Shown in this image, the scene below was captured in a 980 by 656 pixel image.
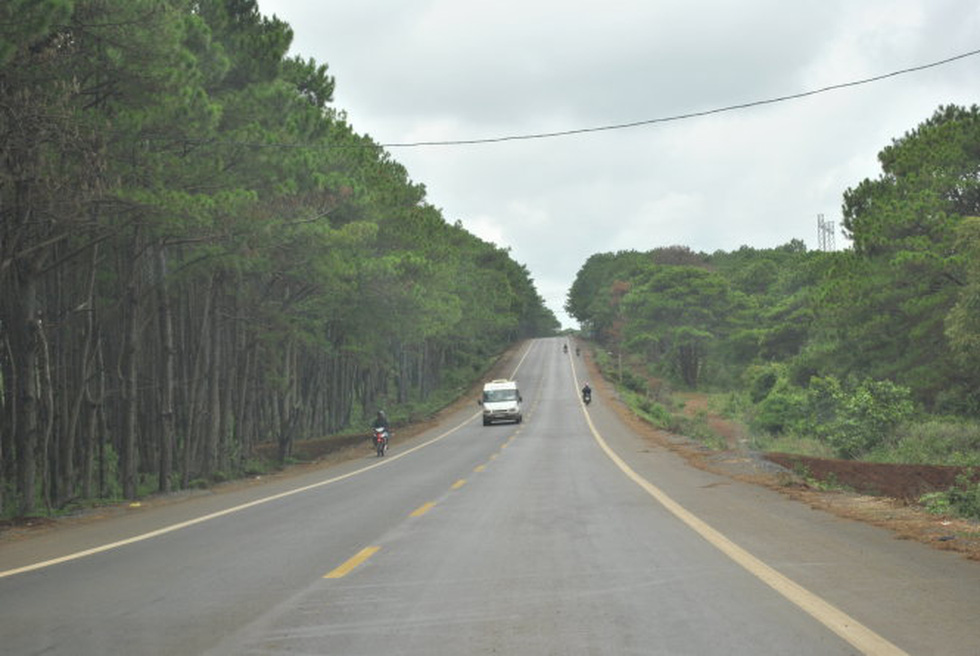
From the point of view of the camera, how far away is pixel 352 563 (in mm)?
8711

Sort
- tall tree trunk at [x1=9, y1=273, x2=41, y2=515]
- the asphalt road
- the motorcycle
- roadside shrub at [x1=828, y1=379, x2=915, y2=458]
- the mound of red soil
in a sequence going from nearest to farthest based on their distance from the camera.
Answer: the asphalt road
tall tree trunk at [x1=9, y1=273, x2=41, y2=515]
the mound of red soil
roadside shrub at [x1=828, y1=379, x2=915, y2=458]
the motorcycle

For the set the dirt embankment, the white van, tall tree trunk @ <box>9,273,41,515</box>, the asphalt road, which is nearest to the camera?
the asphalt road

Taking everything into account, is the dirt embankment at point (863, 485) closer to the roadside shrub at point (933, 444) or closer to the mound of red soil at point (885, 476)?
the mound of red soil at point (885, 476)

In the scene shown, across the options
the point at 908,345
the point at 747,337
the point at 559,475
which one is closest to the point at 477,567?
the point at 559,475

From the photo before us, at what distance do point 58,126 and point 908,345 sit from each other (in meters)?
33.0

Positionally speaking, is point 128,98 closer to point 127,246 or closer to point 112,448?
point 127,246

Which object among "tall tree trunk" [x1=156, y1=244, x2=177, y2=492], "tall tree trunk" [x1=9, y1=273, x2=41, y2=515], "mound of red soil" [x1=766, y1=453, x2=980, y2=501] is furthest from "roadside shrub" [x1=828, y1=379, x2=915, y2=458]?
"tall tree trunk" [x1=9, y1=273, x2=41, y2=515]

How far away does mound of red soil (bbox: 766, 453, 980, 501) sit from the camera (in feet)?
56.0

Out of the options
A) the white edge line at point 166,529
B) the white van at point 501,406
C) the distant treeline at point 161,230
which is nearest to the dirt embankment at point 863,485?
the white edge line at point 166,529

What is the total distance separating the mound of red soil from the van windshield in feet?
98.6

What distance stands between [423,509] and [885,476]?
10002 millimetres

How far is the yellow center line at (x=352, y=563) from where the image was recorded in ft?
26.4

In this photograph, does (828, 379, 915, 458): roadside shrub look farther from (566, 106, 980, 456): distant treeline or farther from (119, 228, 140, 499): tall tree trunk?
(119, 228, 140, 499): tall tree trunk

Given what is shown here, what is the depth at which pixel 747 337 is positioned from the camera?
73250mm
